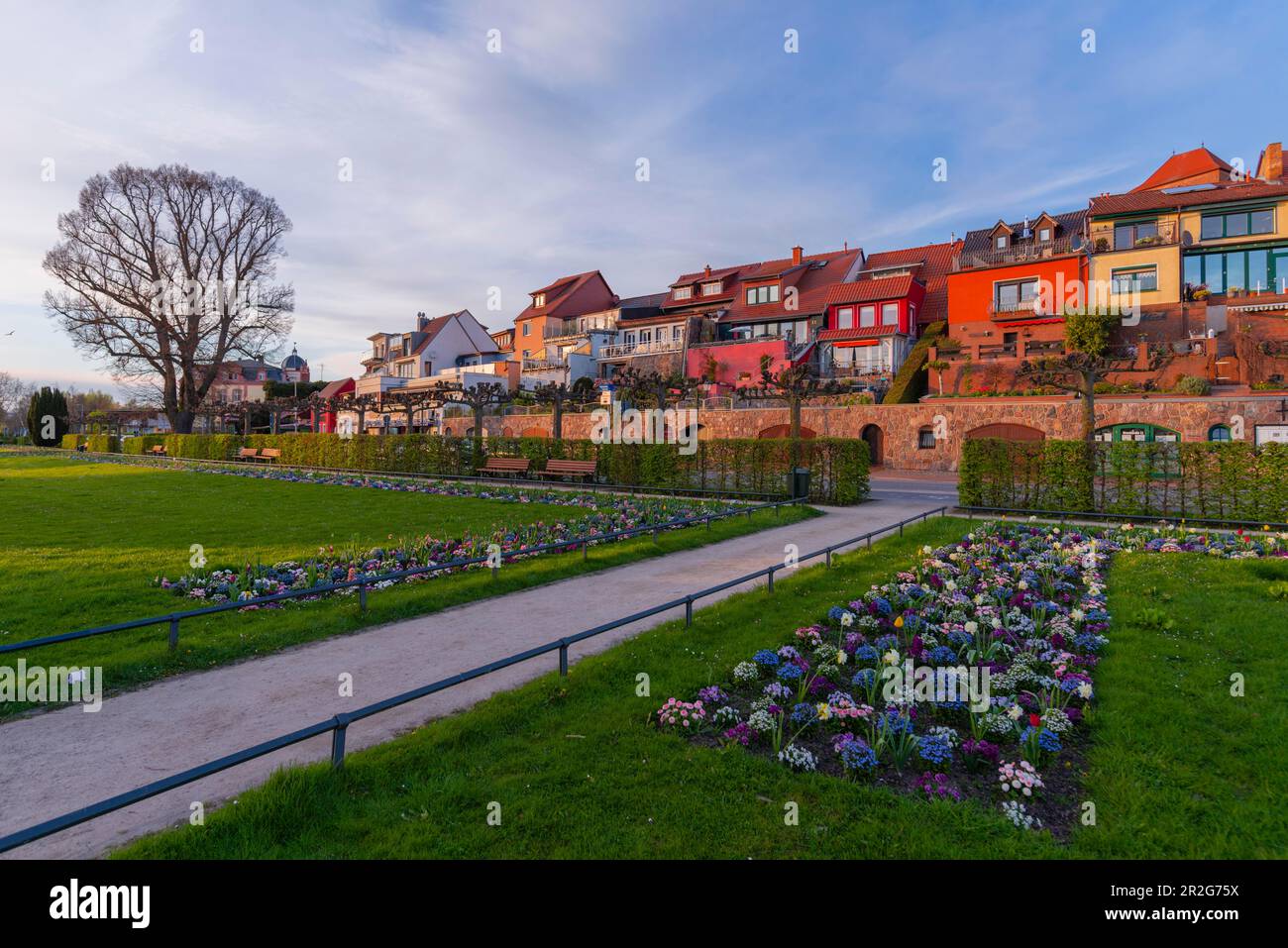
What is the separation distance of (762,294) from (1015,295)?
61.7 feet

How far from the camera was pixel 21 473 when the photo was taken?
28562 mm

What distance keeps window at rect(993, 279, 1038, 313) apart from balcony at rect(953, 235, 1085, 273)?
127 cm

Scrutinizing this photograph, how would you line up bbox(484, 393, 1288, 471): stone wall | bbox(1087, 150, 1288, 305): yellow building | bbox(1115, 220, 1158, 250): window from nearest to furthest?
bbox(484, 393, 1288, 471): stone wall, bbox(1087, 150, 1288, 305): yellow building, bbox(1115, 220, 1158, 250): window

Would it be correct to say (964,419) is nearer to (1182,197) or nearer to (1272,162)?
(1182,197)

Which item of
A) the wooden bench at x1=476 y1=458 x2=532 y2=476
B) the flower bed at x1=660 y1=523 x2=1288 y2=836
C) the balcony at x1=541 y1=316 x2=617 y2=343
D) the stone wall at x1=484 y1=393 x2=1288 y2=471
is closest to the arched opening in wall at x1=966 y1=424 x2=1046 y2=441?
the stone wall at x1=484 y1=393 x2=1288 y2=471

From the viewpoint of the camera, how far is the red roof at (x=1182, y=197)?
117 ft

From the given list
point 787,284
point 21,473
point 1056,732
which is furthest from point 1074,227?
point 21,473

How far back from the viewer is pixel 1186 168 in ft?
155

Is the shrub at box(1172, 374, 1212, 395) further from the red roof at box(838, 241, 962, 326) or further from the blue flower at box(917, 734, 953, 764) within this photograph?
the blue flower at box(917, 734, 953, 764)

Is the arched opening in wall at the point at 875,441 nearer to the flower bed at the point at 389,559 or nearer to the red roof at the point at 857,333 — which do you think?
the red roof at the point at 857,333

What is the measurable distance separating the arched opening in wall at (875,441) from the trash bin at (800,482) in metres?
16.7

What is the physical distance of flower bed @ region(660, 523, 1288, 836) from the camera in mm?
4262

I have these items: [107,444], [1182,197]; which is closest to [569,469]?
[1182,197]
